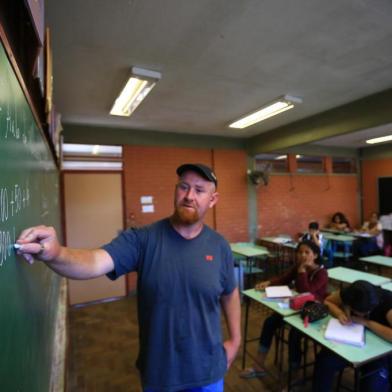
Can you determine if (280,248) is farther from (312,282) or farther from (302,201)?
(312,282)

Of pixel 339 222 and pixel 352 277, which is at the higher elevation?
pixel 339 222

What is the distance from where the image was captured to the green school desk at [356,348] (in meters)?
1.56

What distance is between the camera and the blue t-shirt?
45.6 inches

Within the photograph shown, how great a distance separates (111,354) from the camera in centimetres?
295

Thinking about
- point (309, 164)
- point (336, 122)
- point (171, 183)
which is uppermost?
point (336, 122)

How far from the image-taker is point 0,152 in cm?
52

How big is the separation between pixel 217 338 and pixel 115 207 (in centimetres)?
363

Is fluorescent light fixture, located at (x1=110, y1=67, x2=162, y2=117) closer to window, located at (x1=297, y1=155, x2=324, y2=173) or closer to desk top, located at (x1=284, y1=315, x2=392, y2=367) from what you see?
desk top, located at (x1=284, y1=315, x2=392, y2=367)

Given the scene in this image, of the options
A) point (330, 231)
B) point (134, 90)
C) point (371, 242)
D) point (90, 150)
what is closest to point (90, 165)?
point (90, 150)

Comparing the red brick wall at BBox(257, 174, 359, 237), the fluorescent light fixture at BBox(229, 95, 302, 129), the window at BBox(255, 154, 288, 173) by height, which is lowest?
the red brick wall at BBox(257, 174, 359, 237)

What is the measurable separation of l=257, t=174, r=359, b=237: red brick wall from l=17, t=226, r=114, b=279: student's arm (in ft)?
16.4

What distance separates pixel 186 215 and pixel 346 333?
1.46 meters

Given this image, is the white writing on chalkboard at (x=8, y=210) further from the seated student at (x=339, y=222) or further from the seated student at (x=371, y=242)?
the seated student at (x=339, y=222)

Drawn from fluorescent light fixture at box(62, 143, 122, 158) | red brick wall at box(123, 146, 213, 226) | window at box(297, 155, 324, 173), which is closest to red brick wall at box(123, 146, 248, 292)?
red brick wall at box(123, 146, 213, 226)
